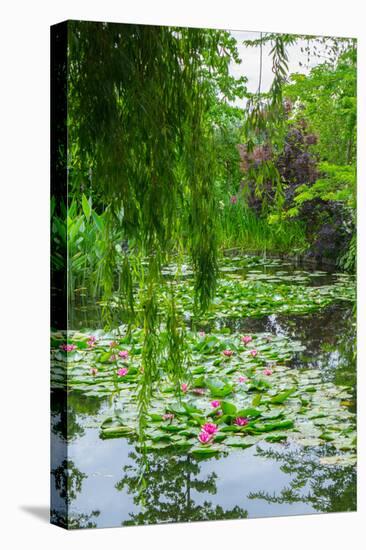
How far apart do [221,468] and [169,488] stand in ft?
0.95

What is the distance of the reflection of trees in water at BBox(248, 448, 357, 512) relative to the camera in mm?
5668

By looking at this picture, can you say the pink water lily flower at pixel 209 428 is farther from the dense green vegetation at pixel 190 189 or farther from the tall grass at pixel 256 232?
the tall grass at pixel 256 232

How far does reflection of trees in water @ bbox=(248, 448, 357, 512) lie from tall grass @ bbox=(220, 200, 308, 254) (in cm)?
107

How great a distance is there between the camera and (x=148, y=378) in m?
5.42

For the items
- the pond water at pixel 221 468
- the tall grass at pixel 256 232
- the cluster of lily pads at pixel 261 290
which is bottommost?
the pond water at pixel 221 468

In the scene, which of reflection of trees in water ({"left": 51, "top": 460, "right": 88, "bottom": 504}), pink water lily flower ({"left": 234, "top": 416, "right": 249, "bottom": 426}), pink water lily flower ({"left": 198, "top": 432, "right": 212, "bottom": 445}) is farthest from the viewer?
pink water lily flower ({"left": 234, "top": 416, "right": 249, "bottom": 426})

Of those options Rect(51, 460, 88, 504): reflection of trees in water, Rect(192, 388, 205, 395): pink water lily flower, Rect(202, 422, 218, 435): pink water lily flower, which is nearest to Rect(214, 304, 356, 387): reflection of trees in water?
Rect(192, 388, 205, 395): pink water lily flower

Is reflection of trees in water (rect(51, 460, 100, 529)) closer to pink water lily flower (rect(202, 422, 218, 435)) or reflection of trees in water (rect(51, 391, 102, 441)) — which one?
reflection of trees in water (rect(51, 391, 102, 441))

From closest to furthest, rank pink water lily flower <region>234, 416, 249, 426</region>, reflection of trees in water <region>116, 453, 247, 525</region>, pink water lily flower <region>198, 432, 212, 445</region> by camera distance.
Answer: reflection of trees in water <region>116, 453, 247, 525</region>
pink water lily flower <region>198, 432, 212, 445</region>
pink water lily flower <region>234, 416, 249, 426</region>

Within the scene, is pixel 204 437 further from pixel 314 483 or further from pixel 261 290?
pixel 261 290

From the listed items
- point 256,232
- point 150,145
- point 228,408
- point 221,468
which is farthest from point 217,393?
point 150,145

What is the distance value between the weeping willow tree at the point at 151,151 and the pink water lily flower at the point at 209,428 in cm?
28

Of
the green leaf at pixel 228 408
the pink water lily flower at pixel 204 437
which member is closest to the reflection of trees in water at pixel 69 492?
the pink water lily flower at pixel 204 437

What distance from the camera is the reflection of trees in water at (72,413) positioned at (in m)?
5.22
